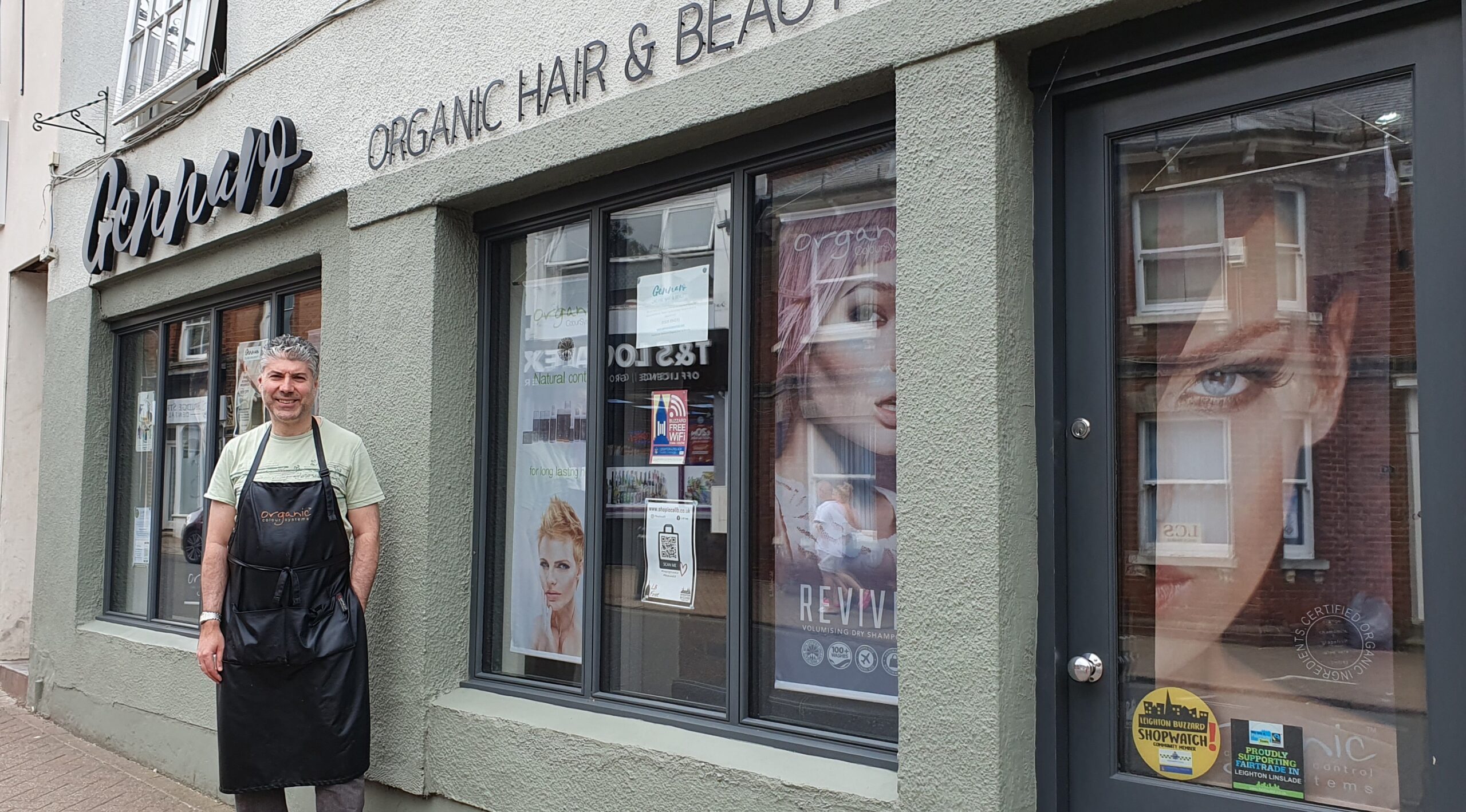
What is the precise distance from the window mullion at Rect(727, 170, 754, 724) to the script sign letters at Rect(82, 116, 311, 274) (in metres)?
2.66

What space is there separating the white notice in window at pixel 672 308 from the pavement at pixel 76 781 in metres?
3.32

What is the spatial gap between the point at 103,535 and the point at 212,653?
3.95 m

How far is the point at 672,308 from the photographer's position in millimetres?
4262

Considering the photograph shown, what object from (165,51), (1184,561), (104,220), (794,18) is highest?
(165,51)

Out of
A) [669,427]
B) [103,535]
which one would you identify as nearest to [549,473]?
[669,427]

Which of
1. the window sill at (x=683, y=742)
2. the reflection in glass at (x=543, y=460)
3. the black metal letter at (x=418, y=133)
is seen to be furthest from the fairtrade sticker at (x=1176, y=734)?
the black metal letter at (x=418, y=133)

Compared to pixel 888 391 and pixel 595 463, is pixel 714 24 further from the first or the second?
pixel 595 463

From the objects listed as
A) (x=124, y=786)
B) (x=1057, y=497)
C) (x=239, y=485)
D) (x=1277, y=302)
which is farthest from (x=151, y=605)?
(x=1277, y=302)

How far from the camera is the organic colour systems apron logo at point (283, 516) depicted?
4160 mm

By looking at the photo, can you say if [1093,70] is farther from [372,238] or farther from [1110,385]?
[372,238]

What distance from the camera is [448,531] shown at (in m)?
4.68

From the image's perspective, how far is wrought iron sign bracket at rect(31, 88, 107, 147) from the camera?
7582 mm

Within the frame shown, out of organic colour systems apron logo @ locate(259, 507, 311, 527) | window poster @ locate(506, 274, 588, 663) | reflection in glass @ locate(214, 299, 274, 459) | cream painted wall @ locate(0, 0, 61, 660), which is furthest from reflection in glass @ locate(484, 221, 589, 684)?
cream painted wall @ locate(0, 0, 61, 660)

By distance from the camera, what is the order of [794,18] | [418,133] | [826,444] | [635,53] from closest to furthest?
[794,18]
[826,444]
[635,53]
[418,133]
